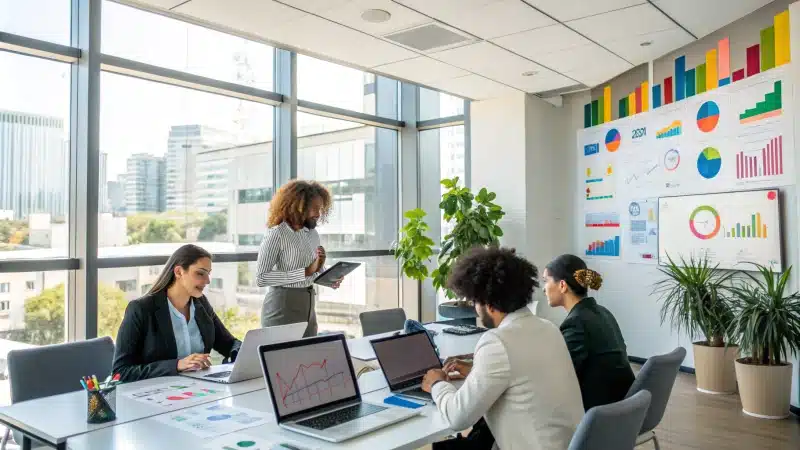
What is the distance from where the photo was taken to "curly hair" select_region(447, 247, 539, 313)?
85.1 inches

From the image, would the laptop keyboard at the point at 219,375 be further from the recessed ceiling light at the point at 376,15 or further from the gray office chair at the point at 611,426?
the recessed ceiling light at the point at 376,15

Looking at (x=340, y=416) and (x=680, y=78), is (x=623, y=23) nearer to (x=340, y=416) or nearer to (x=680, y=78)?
(x=680, y=78)

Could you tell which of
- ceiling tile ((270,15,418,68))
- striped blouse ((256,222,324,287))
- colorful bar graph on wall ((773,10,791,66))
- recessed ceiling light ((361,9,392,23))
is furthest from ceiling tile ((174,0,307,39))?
colorful bar graph on wall ((773,10,791,66))

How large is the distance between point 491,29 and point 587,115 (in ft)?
9.27

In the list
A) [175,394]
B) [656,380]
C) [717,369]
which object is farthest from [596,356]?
[717,369]

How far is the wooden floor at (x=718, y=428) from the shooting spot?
12.8ft

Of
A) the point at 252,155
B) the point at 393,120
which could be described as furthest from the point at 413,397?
the point at 393,120

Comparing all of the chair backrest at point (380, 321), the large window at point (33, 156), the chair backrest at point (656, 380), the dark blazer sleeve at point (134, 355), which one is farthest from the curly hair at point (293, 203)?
the chair backrest at point (656, 380)

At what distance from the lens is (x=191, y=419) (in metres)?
2.10

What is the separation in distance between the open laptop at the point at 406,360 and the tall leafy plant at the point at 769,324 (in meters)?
2.79

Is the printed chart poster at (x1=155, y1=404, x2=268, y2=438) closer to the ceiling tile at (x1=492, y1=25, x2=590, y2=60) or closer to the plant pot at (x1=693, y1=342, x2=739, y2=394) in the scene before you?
the ceiling tile at (x1=492, y1=25, x2=590, y2=60)

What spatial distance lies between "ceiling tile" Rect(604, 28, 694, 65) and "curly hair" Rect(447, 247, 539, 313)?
10.8 ft

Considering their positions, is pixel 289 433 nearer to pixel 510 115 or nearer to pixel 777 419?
pixel 777 419

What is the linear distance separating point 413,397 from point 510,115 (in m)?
4.77
